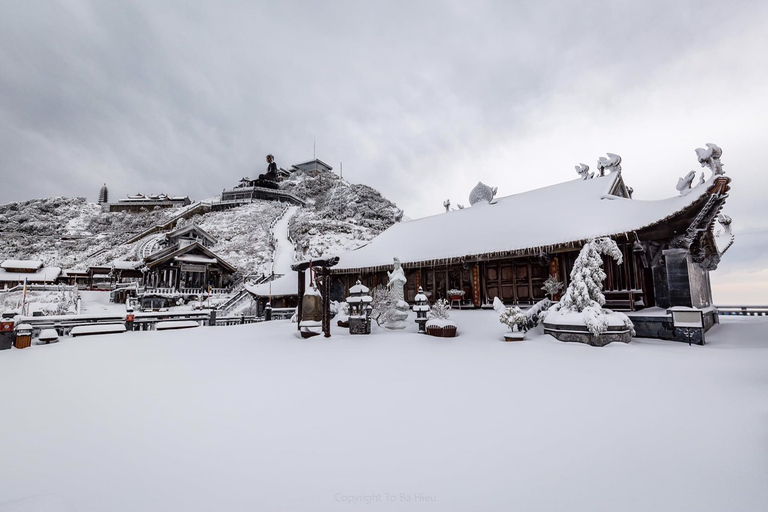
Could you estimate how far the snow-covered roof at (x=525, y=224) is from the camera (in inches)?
540

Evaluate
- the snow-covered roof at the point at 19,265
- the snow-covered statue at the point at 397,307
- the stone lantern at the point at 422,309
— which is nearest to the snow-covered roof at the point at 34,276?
the snow-covered roof at the point at 19,265

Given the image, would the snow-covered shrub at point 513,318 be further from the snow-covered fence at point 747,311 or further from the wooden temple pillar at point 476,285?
the snow-covered fence at point 747,311

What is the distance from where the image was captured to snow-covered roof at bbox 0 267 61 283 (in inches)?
1409

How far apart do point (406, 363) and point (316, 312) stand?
6606 mm

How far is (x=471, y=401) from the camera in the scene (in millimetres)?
5715

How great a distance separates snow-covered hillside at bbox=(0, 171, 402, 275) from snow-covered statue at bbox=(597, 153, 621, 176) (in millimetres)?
30047

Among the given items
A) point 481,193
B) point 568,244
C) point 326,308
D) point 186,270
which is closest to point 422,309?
point 326,308

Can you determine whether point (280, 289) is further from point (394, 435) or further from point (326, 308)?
point (394, 435)

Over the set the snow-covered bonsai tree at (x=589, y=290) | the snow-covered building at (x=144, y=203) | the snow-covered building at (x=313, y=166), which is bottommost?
the snow-covered bonsai tree at (x=589, y=290)

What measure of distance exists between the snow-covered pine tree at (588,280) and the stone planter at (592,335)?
78 cm

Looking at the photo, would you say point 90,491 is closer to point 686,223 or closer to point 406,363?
point 406,363

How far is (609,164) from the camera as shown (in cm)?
1822

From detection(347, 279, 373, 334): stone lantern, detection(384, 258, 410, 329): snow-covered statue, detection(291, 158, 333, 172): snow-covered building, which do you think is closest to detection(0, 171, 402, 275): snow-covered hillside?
detection(291, 158, 333, 172): snow-covered building

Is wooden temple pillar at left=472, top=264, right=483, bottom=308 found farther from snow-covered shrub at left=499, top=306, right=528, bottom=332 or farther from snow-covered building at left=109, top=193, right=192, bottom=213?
snow-covered building at left=109, top=193, right=192, bottom=213
